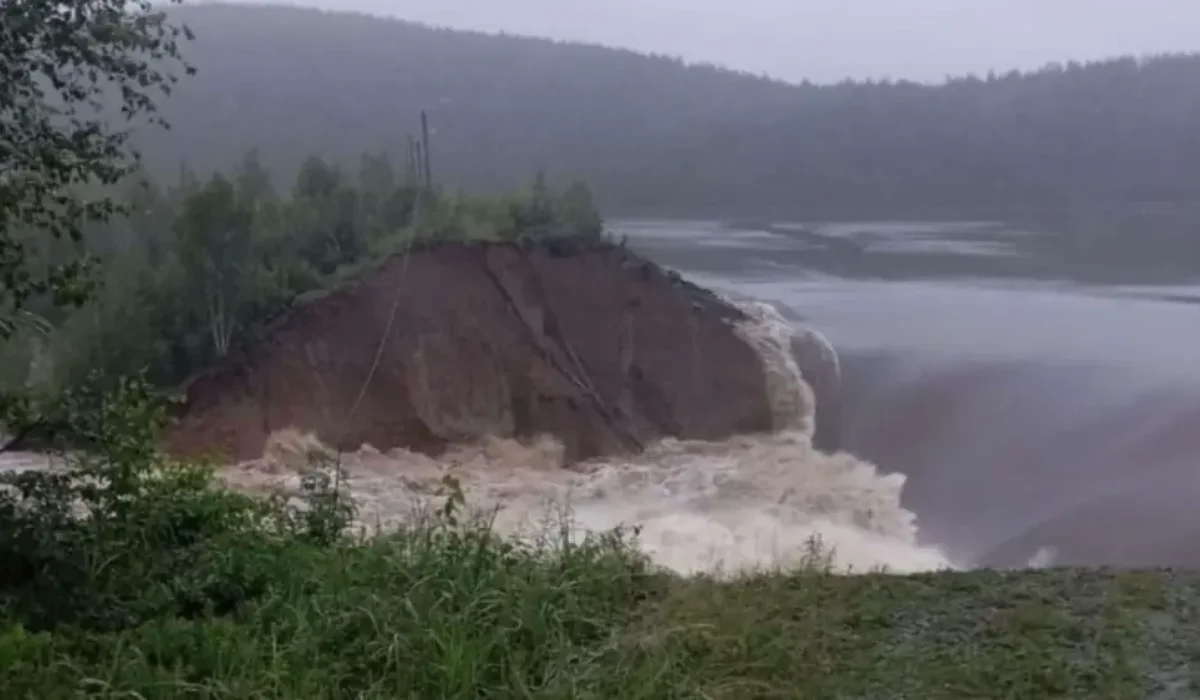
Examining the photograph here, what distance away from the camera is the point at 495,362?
531 inches

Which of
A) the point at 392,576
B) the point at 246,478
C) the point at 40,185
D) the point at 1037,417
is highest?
the point at 40,185

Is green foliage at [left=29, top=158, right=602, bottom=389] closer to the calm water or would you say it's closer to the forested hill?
the forested hill

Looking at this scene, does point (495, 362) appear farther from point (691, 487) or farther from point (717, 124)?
point (717, 124)

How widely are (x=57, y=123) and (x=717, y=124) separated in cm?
1278

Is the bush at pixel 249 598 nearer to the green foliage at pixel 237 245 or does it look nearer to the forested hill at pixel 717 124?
the green foliage at pixel 237 245

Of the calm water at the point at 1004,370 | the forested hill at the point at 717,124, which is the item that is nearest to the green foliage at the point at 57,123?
the calm water at the point at 1004,370

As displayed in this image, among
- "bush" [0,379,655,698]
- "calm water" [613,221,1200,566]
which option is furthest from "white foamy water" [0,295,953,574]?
"bush" [0,379,655,698]

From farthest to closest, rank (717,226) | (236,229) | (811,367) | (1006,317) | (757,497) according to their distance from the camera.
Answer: (717,226) → (1006,317) → (811,367) → (236,229) → (757,497)

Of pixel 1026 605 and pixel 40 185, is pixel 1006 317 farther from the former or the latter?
pixel 40 185

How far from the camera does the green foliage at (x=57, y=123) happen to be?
4.30 metres

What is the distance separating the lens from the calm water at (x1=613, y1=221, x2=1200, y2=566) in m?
9.69

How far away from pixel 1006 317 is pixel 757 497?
5321 mm

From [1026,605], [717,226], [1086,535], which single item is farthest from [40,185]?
[717,226]

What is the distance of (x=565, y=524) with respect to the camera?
5.57m
